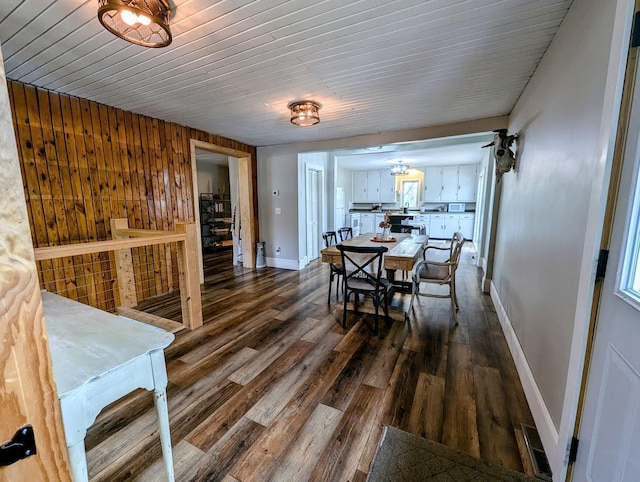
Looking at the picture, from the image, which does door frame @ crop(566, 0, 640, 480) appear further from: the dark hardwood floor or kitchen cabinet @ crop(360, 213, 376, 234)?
kitchen cabinet @ crop(360, 213, 376, 234)

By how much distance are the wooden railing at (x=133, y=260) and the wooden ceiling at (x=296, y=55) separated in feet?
4.40

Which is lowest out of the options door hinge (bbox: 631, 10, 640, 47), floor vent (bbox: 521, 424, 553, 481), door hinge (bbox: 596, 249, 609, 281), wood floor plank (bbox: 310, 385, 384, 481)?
wood floor plank (bbox: 310, 385, 384, 481)

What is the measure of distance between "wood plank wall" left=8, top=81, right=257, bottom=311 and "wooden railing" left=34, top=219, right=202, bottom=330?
0.05 metres

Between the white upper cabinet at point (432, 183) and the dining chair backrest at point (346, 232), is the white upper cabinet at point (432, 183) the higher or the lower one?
the higher one

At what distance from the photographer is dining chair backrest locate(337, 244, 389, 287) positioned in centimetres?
254

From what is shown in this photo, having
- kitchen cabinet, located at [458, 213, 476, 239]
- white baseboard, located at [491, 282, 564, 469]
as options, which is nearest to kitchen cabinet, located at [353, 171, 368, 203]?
kitchen cabinet, located at [458, 213, 476, 239]

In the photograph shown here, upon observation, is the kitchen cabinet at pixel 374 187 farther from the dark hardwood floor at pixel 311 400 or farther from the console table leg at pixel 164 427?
the console table leg at pixel 164 427

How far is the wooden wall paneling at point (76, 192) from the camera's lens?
2758 millimetres

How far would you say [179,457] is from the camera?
1402mm

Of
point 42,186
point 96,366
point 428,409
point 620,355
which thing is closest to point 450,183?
point 428,409

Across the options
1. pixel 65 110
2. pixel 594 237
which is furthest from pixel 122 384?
pixel 65 110

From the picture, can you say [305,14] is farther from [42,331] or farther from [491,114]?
[491,114]

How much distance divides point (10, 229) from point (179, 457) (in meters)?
1.46

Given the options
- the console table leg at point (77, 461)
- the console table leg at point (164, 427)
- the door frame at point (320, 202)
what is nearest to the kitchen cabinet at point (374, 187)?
the door frame at point (320, 202)
